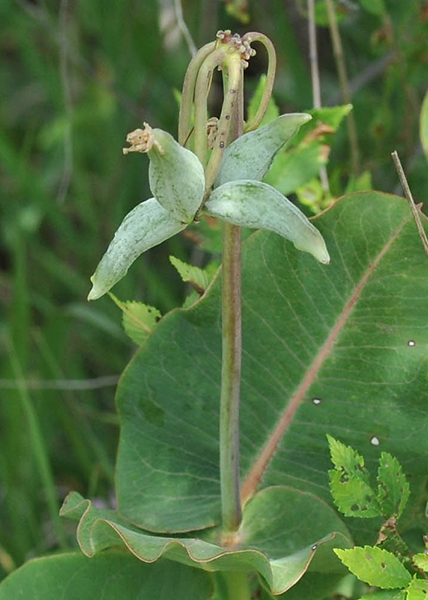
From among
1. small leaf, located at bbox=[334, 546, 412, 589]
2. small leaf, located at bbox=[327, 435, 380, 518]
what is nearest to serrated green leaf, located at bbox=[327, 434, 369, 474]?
small leaf, located at bbox=[327, 435, 380, 518]

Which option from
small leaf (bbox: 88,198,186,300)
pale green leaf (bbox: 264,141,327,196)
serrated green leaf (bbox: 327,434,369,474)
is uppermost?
small leaf (bbox: 88,198,186,300)

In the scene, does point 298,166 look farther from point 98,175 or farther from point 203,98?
point 98,175

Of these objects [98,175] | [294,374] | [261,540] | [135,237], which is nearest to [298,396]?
[294,374]

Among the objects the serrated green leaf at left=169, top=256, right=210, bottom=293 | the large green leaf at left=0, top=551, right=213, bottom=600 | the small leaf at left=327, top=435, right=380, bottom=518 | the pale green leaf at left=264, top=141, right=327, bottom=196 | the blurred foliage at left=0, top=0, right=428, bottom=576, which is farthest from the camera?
the blurred foliage at left=0, top=0, right=428, bottom=576

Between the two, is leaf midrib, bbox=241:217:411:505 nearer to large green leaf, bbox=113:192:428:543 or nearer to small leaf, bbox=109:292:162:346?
→ large green leaf, bbox=113:192:428:543

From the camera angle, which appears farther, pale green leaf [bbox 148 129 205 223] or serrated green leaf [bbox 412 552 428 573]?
serrated green leaf [bbox 412 552 428 573]
